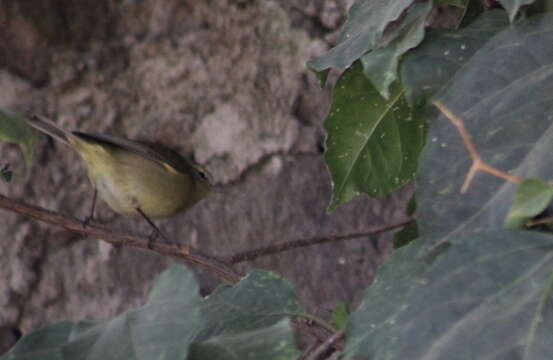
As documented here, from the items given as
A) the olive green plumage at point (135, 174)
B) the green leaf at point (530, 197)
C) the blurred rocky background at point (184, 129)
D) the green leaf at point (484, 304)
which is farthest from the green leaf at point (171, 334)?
the olive green plumage at point (135, 174)

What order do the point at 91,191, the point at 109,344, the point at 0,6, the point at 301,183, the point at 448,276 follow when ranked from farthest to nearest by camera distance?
the point at 91,191 → the point at 0,6 → the point at 301,183 → the point at 109,344 → the point at 448,276

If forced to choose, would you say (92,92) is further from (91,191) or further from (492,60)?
(492,60)

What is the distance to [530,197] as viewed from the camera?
685 mm

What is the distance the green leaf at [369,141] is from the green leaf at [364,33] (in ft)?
0.36

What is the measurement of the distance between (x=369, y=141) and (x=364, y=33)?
0.23 metres

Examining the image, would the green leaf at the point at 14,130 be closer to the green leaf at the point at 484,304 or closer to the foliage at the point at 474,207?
the foliage at the point at 474,207

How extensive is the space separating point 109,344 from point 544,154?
16.6 inches

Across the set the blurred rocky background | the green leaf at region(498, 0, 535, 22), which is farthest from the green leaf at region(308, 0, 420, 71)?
the blurred rocky background

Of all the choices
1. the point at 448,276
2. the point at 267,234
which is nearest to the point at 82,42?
the point at 267,234

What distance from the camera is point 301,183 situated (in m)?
2.03

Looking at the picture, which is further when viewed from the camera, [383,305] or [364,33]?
[364,33]

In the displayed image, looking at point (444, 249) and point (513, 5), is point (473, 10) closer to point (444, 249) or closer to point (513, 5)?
point (513, 5)

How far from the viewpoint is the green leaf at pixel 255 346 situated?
76cm

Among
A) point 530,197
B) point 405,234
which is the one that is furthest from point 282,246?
point 530,197
